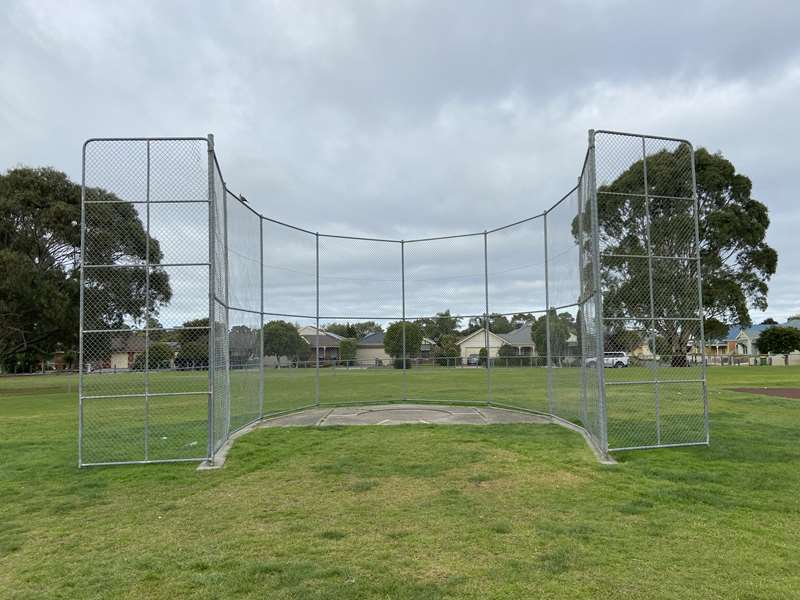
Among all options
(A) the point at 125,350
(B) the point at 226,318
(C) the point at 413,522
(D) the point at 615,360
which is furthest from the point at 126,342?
(D) the point at 615,360

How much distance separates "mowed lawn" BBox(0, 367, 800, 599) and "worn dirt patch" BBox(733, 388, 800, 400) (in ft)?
27.2

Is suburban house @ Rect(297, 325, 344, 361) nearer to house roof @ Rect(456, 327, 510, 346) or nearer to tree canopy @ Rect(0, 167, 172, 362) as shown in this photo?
house roof @ Rect(456, 327, 510, 346)

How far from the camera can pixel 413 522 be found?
482cm

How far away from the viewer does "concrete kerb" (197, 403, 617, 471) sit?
1016cm

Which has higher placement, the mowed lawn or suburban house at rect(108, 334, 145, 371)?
suburban house at rect(108, 334, 145, 371)

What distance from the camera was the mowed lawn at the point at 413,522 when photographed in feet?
11.8

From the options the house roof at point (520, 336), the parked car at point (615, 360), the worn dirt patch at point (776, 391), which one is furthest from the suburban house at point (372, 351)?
the worn dirt patch at point (776, 391)

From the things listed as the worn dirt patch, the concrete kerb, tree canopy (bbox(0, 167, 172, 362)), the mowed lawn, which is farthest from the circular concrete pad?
tree canopy (bbox(0, 167, 172, 362))

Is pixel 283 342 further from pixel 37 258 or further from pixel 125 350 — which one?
pixel 37 258

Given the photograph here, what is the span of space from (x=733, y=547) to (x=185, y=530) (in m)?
4.29

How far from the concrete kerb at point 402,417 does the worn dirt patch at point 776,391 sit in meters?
8.46

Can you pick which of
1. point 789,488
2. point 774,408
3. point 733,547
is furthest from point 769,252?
point 733,547

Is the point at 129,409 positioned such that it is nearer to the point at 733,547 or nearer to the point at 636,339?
the point at 636,339

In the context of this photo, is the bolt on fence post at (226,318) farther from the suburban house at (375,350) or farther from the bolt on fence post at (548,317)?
the suburban house at (375,350)
